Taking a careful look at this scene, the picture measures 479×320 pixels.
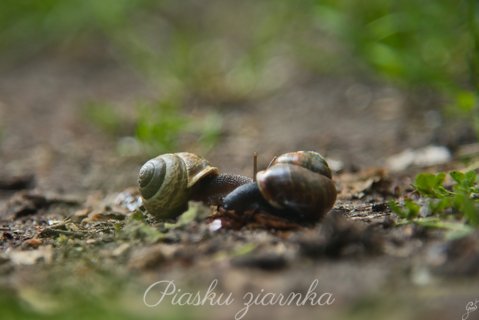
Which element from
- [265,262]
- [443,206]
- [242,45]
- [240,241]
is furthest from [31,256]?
[242,45]

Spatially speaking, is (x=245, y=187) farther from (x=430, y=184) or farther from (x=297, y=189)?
(x=430, y=184)

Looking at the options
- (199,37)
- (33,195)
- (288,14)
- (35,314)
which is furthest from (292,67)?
(35,314)

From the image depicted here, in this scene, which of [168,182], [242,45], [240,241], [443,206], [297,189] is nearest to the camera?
[240,241]

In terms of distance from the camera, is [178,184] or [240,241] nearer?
[240,241]

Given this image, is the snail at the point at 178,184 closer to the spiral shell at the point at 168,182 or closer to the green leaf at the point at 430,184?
the spiral shell at the point at 168,182

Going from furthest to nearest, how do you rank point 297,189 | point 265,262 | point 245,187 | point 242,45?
point 242,45, point 245,187, point 297,189, point 265,262

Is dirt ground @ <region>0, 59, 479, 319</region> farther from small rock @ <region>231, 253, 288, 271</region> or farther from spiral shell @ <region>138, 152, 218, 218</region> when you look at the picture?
spiral shell @ <region>138, 152, 218, 218</region>

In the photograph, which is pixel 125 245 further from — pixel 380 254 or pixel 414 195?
pixel 414 195

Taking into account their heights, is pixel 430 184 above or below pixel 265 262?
below
